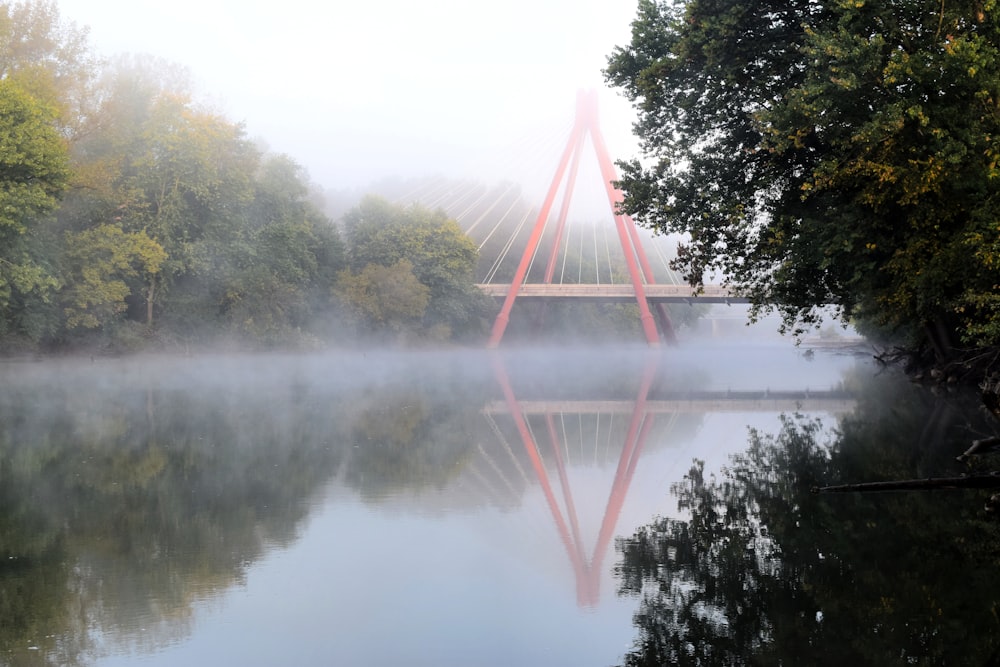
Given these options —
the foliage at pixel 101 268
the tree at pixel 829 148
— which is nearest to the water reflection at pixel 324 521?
the tree at pixel 829 148

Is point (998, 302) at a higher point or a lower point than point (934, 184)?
lower

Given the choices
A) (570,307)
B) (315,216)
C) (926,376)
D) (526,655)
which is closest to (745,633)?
(526,655)

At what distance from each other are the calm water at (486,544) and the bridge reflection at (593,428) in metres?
0.07

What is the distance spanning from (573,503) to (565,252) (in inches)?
2667

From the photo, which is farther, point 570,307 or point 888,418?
point 570,307

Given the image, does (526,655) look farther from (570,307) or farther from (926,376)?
(570,307)

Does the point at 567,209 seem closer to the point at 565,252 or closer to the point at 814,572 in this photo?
the point at 565,252

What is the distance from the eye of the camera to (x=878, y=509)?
10133mm

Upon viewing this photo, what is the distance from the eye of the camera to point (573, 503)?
1082cm

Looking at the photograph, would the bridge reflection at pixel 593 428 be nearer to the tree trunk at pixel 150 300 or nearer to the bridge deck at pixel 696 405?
the bridge deck at pixel 696 405

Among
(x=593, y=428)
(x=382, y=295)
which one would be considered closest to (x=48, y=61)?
(x=382, y=295)

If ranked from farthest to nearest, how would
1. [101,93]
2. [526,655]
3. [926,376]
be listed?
[101,93] < [926,376] < [526,655]

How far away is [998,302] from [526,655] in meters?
12.6

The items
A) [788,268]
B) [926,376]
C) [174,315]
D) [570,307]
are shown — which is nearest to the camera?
[788,268]
